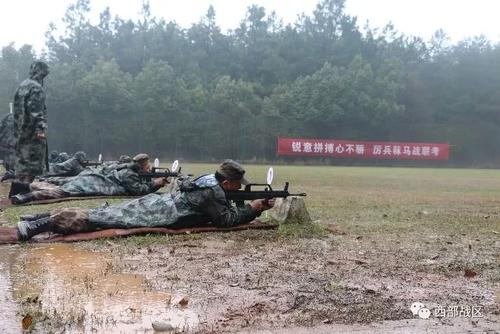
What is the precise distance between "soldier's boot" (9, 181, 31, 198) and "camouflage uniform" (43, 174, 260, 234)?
3.67 metres

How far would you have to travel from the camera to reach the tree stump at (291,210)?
562cm

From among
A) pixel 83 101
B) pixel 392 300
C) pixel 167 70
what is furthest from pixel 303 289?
pixel 167 70

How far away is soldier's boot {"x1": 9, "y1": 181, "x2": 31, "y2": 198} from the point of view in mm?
8383

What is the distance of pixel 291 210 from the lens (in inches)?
222

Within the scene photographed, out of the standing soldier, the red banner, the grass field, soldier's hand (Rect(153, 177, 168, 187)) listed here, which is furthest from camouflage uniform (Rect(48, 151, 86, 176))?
the red banner

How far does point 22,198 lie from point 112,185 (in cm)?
137

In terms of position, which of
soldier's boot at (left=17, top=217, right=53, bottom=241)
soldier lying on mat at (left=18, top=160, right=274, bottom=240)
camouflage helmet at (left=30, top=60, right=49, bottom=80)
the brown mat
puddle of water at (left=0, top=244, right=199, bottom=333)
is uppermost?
camouflage helmet at (left=30, top=60, right=49, bottom=80)

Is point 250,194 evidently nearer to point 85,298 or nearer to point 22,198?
point 85,298

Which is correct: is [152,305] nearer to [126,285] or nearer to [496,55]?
[126,285]

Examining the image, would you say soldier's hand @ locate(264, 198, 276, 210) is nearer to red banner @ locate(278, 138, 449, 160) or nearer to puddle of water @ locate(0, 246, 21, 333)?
puddle of water @ locate(0, 246, 21, 333)

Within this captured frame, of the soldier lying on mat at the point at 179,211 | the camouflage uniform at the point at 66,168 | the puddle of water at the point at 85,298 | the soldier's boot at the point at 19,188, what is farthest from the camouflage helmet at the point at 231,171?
the camouflage uniform at the point at 66,168

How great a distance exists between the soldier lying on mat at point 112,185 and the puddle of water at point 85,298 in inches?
173

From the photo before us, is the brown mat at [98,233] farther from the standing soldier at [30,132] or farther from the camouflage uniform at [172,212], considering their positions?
the standing soldier at [30,132]

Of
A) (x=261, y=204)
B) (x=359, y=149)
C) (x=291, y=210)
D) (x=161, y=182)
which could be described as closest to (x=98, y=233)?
(x=261, y=204)
